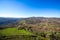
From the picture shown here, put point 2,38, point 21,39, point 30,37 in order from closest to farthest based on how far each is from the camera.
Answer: point 2,38
point 21,39
point 30,37

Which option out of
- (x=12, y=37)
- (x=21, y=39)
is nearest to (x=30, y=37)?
(x=21, y=39)

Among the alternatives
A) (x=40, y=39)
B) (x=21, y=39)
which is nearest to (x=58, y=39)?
(x=40, y=39)

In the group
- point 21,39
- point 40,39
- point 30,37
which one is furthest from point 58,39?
point 21,39

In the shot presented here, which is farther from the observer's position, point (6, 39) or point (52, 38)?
point (52, 38)

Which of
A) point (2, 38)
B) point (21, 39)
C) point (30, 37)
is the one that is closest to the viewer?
point (2, 38)

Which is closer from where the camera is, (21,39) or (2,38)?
(2,38)

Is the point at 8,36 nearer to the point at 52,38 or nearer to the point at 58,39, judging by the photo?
the point at 52,38

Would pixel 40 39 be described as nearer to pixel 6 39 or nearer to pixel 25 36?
pixel 25 36

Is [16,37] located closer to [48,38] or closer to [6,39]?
[6,39]
